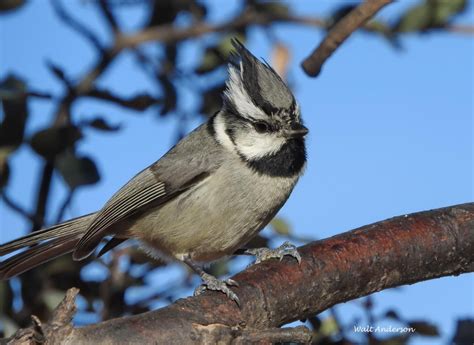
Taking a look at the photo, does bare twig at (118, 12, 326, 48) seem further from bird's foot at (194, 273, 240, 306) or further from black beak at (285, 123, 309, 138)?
bird's foot at (194, 273, 240, 306)

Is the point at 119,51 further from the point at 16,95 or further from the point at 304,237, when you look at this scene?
the point at 304,237

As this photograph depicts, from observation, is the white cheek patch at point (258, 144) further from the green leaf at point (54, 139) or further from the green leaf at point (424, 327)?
the green leaf at point (424, 327)

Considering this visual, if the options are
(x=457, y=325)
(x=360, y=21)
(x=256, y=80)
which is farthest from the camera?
(x=256, y=80)

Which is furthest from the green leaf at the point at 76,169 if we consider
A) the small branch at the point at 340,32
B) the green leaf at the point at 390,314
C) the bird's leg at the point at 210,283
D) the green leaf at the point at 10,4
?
the green leaf at the point at 390,314

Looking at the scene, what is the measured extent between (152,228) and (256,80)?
0.62 m

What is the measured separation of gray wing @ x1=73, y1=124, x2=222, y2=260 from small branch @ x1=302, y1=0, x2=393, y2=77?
0.48 m

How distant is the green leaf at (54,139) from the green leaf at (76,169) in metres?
0.03

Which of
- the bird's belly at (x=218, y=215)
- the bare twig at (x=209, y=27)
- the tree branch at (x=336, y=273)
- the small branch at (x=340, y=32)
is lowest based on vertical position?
the tree branch at (x=336, y=273)

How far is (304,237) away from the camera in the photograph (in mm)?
2605

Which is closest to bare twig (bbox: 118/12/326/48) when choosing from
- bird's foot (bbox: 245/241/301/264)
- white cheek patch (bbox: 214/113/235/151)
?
white cheek patch (bbox: 214/113/235/151)

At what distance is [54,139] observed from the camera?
2439 mm

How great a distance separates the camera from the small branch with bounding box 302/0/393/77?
244 cm

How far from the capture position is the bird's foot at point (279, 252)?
2376mm

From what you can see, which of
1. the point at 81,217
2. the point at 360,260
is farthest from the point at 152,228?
the point at 360,260
